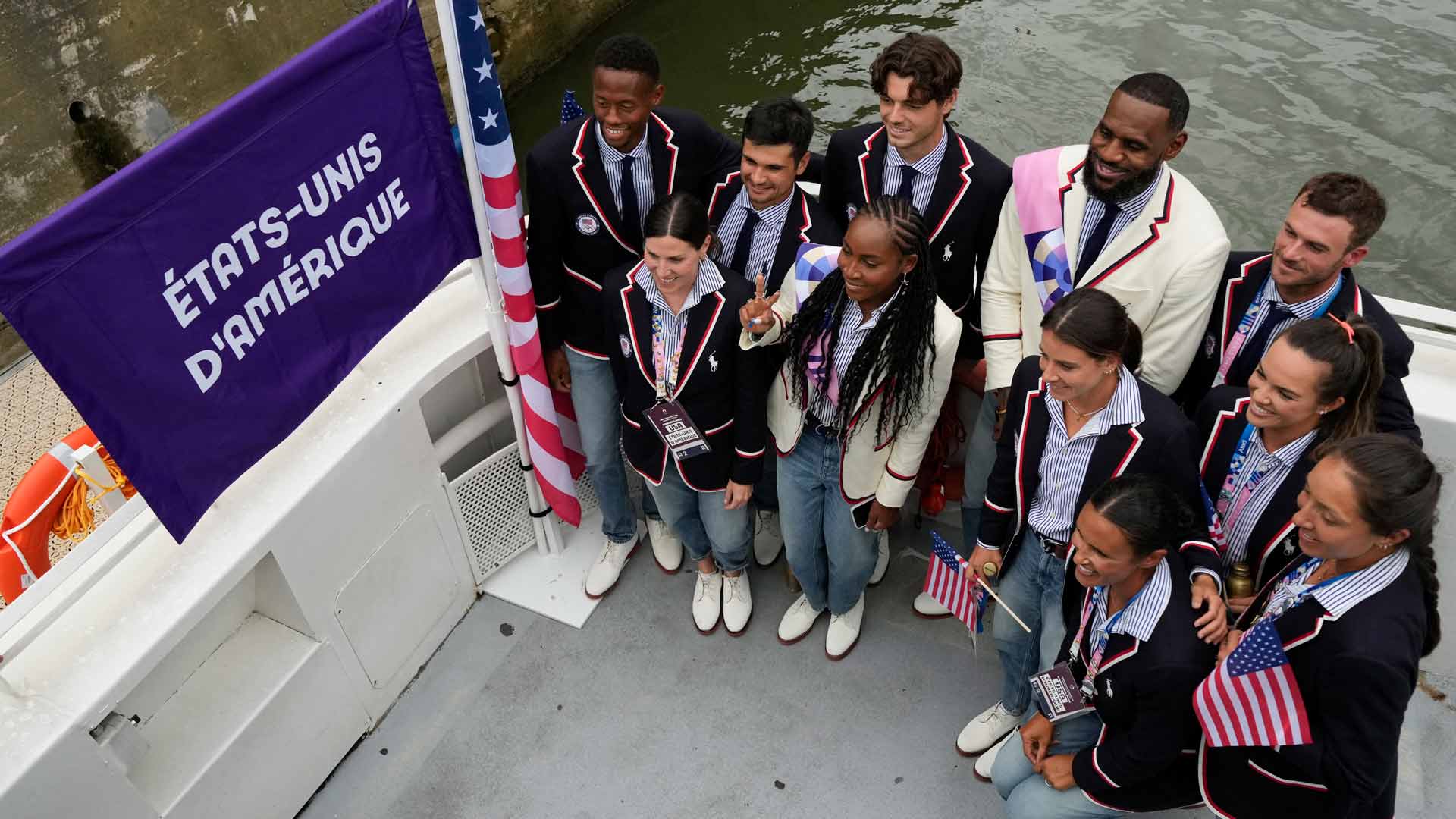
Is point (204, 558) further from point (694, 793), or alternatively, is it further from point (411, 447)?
point (694, 793)

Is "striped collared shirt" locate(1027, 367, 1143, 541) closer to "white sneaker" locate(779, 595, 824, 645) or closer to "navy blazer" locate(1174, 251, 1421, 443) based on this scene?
"navy blazer" locate(1174, 251, 1421, 443)

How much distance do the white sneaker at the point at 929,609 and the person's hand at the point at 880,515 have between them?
19.5 inches

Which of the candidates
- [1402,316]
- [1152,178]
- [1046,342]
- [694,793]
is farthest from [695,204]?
[1402,316]

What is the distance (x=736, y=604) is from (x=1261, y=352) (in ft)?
5.44

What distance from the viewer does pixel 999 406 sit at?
280 cm

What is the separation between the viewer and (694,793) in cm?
288

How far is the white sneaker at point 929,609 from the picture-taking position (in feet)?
10.7

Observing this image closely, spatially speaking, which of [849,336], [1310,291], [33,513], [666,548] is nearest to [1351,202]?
[1310,291]

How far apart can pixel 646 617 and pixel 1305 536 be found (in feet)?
6.50

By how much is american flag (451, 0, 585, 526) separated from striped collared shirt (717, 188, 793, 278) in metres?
0.54

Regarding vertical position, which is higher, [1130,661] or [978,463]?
[1130,661]

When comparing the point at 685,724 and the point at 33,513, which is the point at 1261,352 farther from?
the point at 33,513

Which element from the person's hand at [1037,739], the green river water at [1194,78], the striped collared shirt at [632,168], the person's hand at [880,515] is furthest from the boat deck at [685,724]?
the green river water at [1194,78]

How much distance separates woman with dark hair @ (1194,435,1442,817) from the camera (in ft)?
6.00
